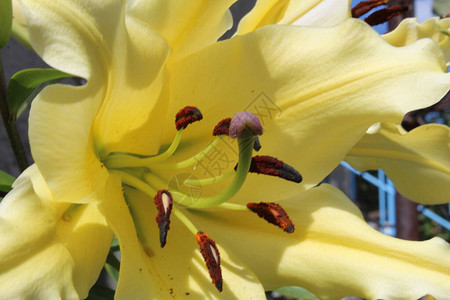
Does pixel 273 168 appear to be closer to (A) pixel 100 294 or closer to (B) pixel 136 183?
(B) pixel 136 183

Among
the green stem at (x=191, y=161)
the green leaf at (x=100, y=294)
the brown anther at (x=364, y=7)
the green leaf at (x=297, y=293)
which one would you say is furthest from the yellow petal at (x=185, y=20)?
the green leaf at (x=297, y=293)

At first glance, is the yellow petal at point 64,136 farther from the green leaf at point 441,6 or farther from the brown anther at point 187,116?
the green leaf at point 441,6

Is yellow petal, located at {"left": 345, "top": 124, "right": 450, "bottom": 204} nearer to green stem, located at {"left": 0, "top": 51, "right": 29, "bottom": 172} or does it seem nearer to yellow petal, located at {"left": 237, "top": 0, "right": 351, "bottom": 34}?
yellow petal, located at {"left": 237, "top": 0, "right": 351, "bottom": 34}

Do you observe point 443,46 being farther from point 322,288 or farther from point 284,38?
point 322,288

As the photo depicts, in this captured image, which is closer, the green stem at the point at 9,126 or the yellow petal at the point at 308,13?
the yellow petal at the point at 308,13

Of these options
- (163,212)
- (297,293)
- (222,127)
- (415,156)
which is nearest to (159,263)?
(163,212)

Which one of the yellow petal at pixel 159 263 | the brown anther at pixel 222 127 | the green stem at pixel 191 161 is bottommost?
the yellow petal at pixel 159 263

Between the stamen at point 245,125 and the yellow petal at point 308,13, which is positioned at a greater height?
the yellow petal at point 308,13

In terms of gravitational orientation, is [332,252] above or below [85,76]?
below
